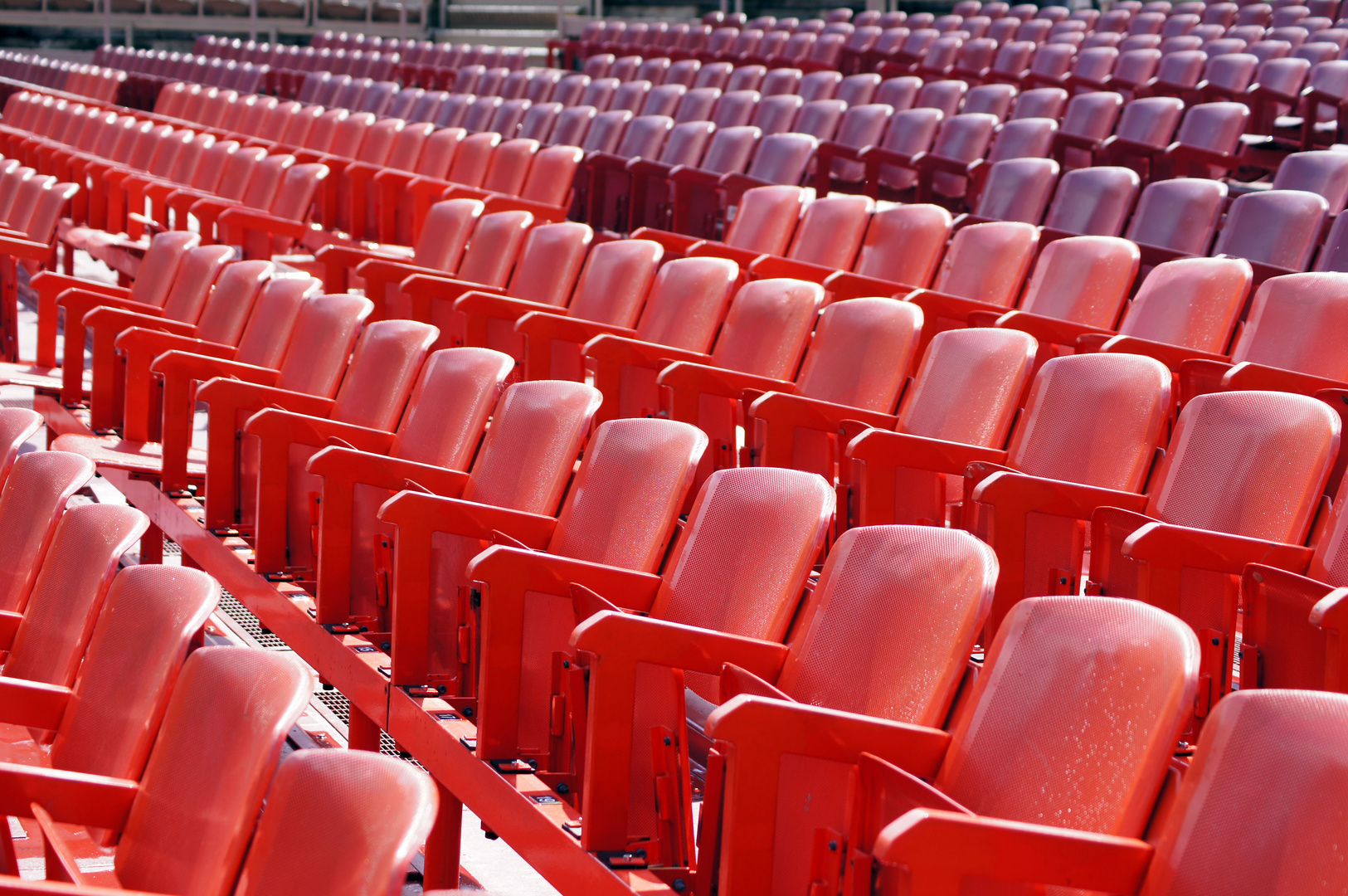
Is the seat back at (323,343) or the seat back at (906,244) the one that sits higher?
the seat back at (906,244)

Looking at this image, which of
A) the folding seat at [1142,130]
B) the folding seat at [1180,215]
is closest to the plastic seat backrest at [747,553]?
the folding seat at [1180,215]

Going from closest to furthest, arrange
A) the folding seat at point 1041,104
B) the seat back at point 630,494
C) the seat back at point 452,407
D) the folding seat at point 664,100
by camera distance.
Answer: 1. the seat back at point 630,494
2. the seat back at point 452,407
3. the folding seat at point 1041,104
4. the folding seat at point 664,100

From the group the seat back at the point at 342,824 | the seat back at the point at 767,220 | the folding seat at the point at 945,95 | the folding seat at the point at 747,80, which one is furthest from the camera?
the folding seat at the point at 747,80

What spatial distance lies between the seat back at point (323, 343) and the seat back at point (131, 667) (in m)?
0.62

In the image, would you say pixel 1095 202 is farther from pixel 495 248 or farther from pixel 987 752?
pixel 987 752

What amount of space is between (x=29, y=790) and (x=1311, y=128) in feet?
7.41

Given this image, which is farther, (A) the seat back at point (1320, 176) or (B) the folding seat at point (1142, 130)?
(B) the folding seat at point (1142, 130)

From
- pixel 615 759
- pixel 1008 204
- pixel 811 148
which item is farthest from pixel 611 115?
pixel 615 759

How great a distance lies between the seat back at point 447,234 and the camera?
1.97 meters

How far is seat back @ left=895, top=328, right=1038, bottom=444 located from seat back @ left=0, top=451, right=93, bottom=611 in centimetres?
62

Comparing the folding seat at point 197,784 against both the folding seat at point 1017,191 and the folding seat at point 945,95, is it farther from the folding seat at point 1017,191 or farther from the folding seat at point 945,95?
the folding seat at point 945,95

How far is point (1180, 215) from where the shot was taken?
174 cm

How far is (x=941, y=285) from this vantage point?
162 cm

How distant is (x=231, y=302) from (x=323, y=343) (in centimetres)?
29
